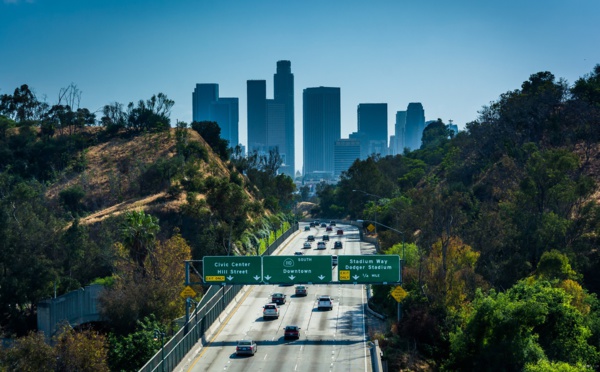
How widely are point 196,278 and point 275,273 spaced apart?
15051 millimetres

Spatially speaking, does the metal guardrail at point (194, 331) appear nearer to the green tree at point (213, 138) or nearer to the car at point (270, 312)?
the car at point (270, 312)

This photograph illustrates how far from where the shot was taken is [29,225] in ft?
225

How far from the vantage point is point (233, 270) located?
54.2 metres

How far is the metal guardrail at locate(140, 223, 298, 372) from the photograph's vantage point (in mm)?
41438

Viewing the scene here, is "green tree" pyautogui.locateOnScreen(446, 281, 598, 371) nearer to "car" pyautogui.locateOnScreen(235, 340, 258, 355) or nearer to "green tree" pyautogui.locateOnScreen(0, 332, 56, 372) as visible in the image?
"car" pyautogui.locateOnScreen(235, 340, 258, 355)

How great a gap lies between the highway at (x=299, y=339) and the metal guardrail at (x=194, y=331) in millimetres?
897

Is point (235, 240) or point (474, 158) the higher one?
point (474, 158)

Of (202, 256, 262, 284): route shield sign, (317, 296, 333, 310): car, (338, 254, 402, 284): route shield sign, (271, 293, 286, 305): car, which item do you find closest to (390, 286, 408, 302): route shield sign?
(338, 254, 402, 284): route shield sign

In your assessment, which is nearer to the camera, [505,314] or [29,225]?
[505,314]

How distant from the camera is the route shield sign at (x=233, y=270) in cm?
5395

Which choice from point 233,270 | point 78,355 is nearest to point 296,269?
point 233,270

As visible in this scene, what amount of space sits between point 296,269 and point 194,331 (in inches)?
365

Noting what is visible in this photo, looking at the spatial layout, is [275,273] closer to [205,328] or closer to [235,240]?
[205,328]

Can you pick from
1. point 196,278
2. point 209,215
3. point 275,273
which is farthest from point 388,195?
point 275,273
